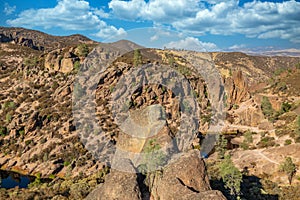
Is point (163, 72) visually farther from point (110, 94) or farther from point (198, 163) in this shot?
point (198, 163)

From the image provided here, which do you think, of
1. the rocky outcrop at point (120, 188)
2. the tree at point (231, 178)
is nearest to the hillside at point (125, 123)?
the rocky outcrop at point (120, 188)

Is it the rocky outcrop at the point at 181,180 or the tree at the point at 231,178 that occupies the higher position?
the rocky outcrop at the point at 181,180

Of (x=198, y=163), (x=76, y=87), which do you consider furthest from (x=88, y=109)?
(x=198, y=163)

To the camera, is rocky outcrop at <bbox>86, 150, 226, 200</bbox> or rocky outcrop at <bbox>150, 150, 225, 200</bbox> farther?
rocky outcrop at <bbox>86, 150, 226, 200</bbox>

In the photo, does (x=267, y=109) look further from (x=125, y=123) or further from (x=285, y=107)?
(x=125, y=123)

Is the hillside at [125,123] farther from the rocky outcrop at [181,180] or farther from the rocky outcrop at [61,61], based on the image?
the rocky outcrop at [61,61]

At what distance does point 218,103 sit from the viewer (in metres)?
90.6

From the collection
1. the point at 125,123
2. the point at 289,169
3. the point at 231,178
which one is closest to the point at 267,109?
the point at 289,169

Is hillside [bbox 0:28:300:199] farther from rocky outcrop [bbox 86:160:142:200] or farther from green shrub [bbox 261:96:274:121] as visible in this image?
green shrub [bbox 261:96:274:121]

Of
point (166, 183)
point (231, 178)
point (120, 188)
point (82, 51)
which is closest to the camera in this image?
point (166, 183)

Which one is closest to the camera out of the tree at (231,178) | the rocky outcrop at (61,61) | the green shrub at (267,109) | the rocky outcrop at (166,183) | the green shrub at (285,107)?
the rocky outcrop at (166,183)

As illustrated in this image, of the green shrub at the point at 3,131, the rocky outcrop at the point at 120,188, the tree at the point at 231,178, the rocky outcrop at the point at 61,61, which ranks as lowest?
the green shrub at the point at 3,131

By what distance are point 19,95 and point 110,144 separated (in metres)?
31.2

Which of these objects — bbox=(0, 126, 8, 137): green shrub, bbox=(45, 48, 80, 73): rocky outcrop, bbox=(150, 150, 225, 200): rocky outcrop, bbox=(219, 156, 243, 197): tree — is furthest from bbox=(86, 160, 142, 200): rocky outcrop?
bbox=(45, 48, 80, 73): rocky outcrop
